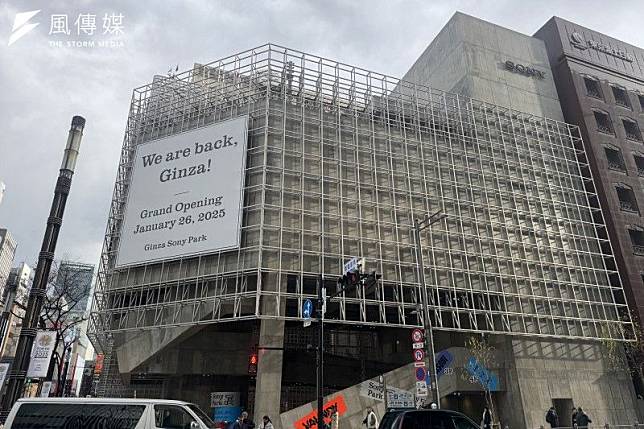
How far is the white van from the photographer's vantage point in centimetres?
1090

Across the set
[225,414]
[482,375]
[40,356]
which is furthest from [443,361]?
[40,356]

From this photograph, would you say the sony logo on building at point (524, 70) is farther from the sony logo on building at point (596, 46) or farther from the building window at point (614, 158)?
the building window at point (614, 158)

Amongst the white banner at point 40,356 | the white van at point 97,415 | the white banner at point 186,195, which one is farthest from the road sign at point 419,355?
the white banner at point 40,356

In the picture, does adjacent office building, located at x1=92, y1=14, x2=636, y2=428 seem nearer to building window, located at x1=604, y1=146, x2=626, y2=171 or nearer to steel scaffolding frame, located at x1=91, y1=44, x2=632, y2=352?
steel scaffolding frame, located at x1=91, y1=44, x2=632, y2=352

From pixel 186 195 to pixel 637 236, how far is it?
119 feet

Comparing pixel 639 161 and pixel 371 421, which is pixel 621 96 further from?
pixel 371 421

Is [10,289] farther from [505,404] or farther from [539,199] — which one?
[539,199]

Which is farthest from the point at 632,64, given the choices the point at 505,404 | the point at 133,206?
the point at 133,206

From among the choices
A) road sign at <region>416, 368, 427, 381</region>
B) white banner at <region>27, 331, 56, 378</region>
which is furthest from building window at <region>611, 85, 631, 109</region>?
white banner at <region>27, 331, 56, 378</region>

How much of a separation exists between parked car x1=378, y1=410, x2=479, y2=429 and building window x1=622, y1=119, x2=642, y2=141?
40.5 metres

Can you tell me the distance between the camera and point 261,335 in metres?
24.4

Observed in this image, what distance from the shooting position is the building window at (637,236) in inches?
1423

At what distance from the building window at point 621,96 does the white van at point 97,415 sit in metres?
47.3

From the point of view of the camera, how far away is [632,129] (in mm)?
41906
